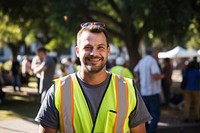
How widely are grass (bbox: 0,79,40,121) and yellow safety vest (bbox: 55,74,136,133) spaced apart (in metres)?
8.15

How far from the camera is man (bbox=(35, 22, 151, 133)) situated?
2.46 meters

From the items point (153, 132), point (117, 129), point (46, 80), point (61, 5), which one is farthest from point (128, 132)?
point (61, 5)

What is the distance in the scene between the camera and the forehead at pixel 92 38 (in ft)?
8.20

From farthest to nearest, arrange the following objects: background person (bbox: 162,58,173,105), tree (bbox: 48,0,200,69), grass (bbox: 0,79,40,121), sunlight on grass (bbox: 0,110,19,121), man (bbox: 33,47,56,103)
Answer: background person (bbox: 162,58,173,105) → tree (bbox: 48,0,200,69) → grass (bbox: 0,79,40,121) → sunlight on grass (bbox: 0,110,19,121) → man (bbox: 33,47,56,103)

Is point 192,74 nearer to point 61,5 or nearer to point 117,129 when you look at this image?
point 61,5

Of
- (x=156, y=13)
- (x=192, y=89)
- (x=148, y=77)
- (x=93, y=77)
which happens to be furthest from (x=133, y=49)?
(x=93, y=77)

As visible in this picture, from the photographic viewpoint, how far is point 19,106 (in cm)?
1273

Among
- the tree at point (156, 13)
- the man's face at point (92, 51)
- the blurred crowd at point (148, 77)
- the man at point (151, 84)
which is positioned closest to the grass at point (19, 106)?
the blurred crowd at point (148, 77)

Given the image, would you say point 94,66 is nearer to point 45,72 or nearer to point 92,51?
point 92,51

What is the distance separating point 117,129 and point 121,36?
14676 mm

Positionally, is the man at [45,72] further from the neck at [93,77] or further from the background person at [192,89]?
the neck at [93,77]

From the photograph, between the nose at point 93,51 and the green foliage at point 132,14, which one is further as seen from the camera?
the green foliage at point 132,14

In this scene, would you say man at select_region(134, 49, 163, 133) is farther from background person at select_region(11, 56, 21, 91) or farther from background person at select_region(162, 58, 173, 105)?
background person at select_region(11, 56, 21, 91)

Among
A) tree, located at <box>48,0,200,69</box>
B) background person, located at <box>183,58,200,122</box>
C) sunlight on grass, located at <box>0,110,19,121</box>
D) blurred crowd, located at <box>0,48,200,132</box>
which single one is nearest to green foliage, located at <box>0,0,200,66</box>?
tree, located at <box>48,0,200,69</box>
